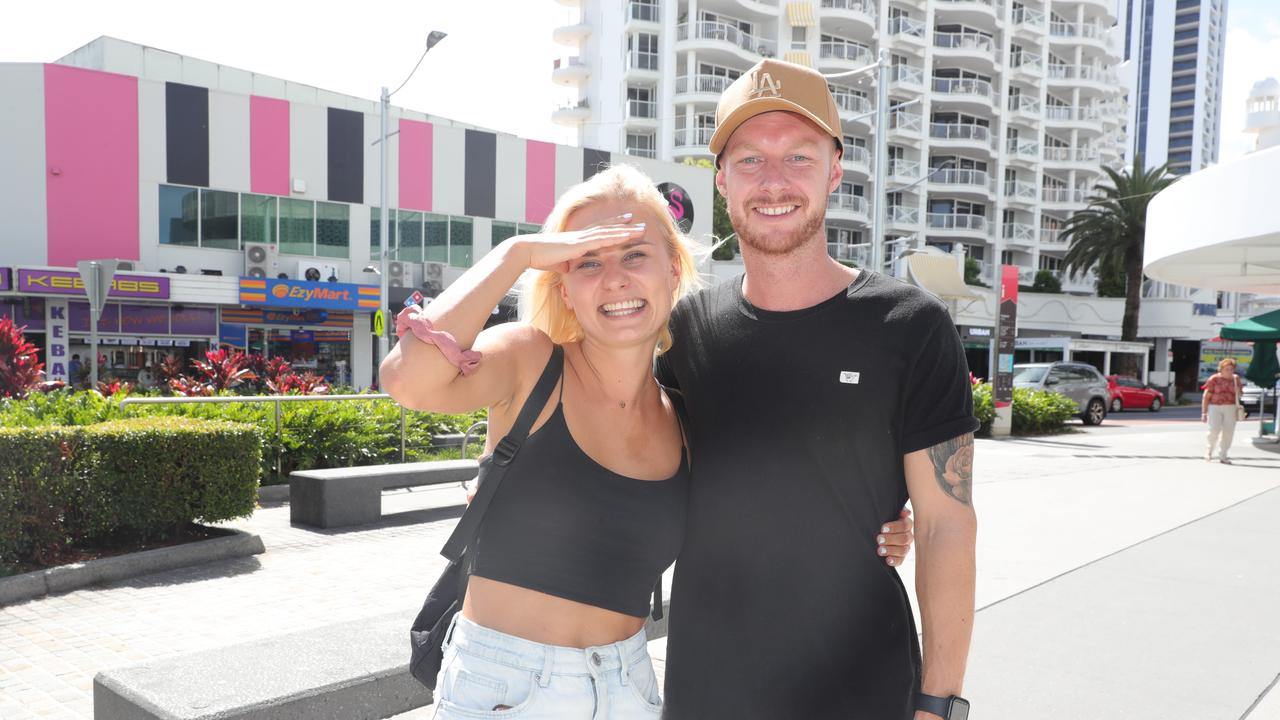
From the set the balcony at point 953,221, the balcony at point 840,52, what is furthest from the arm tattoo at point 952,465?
the balcony at point 953,221

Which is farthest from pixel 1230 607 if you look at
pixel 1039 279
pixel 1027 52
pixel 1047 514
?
pixel 1027 52

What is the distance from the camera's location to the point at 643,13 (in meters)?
50.7

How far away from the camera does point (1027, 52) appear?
60719mm

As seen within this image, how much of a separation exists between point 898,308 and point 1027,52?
68184 millimetres

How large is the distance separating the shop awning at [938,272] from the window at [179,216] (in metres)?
25.5

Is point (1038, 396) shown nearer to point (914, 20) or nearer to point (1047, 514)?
point (1047, 514)

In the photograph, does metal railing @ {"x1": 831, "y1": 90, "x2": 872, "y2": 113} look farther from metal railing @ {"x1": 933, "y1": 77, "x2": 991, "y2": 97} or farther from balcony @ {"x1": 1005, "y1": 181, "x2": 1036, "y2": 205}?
balcony @ {"x1": 1005, "y1": 181, "x2": 1036, "y2": 205}

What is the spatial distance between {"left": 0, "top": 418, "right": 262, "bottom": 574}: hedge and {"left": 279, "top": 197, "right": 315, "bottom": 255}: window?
20.1m

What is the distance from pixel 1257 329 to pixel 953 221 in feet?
128

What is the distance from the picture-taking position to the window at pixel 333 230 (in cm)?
2689

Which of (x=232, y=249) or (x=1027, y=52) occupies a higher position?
(x=1027, y=52)

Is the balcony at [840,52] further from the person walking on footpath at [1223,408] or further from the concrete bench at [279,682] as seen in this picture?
the concrete bench at [279,682]

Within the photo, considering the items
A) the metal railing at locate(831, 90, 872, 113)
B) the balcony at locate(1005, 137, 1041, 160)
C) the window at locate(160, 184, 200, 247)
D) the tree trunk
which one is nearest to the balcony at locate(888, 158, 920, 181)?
the metal railing at locate(831, 90, 872, 113)

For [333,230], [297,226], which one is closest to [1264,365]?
[333,230]
